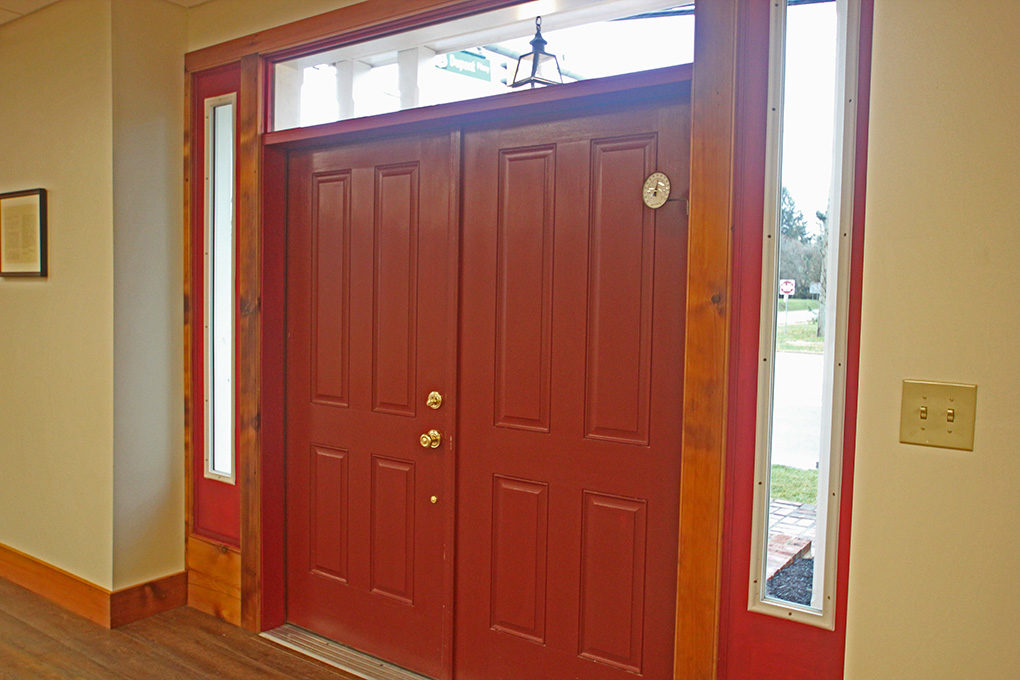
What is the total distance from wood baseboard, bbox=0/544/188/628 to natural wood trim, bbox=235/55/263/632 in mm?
437

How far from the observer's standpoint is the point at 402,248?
282 cm

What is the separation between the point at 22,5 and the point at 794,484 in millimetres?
3575

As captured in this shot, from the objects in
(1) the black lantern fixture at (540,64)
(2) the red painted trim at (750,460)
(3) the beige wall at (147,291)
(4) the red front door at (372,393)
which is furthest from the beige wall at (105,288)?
(2) the red painted trim at (750,460)

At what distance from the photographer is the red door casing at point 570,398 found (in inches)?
88.9

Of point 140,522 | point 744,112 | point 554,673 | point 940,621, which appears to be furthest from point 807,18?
point 140,522

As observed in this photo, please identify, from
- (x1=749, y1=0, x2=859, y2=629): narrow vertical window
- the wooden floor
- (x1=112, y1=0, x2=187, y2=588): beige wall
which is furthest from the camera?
(x1=112, y1=0, x2=187, y2=588): beige wall

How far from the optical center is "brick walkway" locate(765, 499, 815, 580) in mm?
1931

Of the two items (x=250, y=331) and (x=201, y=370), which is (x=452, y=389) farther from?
(x=201, y=370)

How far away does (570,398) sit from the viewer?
2.42m

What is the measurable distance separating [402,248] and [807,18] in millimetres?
1501

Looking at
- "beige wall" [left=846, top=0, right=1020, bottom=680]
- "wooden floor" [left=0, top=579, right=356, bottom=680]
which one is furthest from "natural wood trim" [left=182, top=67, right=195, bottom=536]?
"beige wall" [left=846, top=0, right=1020, bottom=680]

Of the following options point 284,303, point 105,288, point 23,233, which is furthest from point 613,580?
point 23,233

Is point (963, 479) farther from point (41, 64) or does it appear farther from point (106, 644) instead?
point (41, 64)

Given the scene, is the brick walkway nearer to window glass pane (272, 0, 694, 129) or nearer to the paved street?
the paved street
